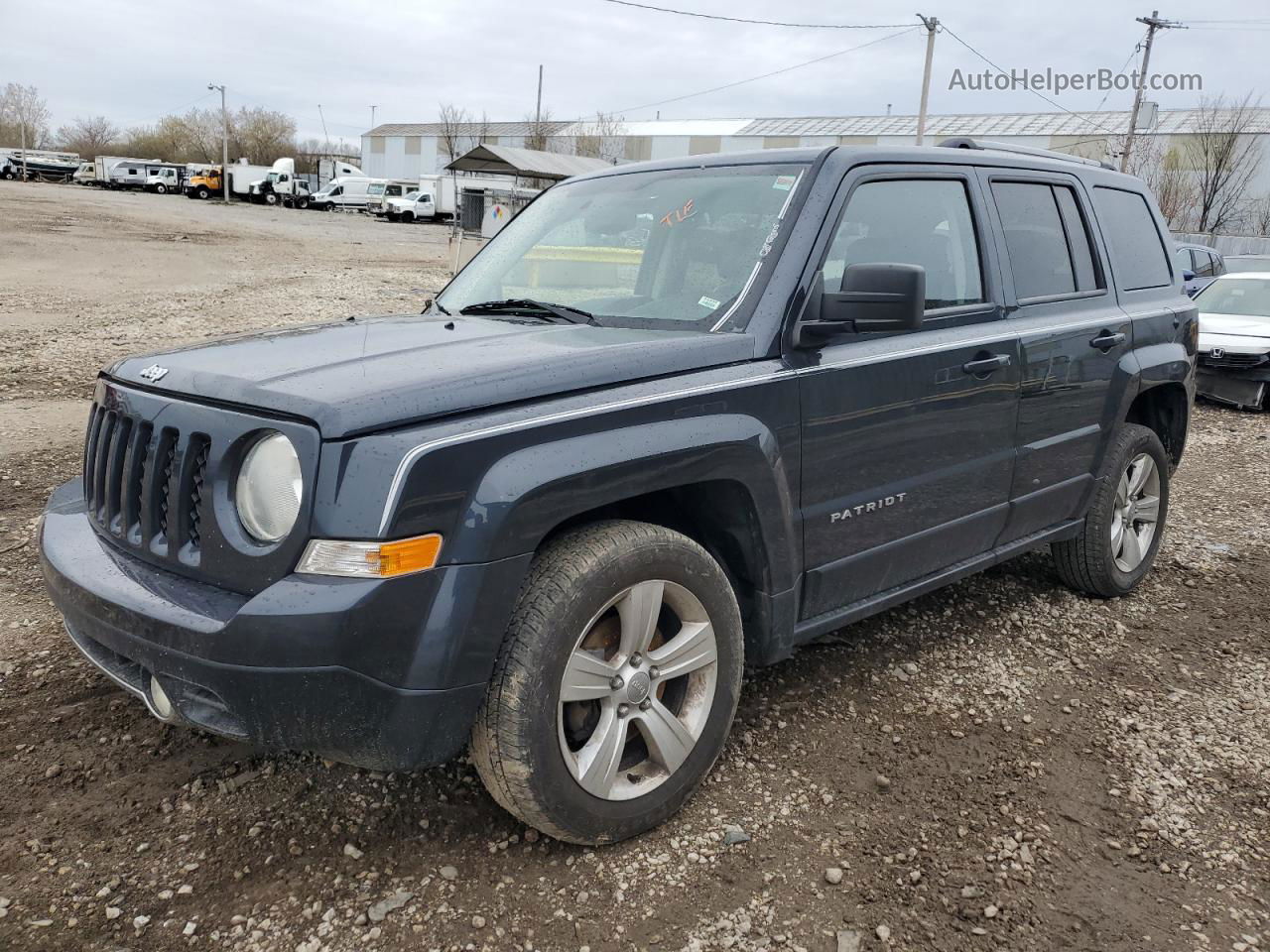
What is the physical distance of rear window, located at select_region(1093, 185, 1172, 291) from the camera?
4418 millimetres

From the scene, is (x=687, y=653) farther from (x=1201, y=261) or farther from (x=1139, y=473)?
(x=1201, y=261)

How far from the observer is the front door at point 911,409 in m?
3.03

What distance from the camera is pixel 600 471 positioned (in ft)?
7.91

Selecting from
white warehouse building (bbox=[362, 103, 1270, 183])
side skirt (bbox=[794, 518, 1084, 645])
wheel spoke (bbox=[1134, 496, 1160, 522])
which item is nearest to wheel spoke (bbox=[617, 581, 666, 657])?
side skirt (bbox=[794, 518, 1084, 645])

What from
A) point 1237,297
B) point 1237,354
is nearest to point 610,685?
point 1237,354

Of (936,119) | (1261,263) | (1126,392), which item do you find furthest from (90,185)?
(1126,392)

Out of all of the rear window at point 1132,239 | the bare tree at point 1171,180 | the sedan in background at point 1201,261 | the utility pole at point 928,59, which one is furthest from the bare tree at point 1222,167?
the rear window at point 1132,239

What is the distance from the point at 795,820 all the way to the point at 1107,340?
2528mm

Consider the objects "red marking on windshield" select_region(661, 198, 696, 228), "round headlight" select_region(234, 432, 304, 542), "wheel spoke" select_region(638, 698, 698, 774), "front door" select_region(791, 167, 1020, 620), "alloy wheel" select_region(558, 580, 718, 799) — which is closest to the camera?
"round headlight" select_region(234, 432, 304, 542)

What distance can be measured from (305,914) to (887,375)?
225 cm

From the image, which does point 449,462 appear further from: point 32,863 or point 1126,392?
point 1126,392

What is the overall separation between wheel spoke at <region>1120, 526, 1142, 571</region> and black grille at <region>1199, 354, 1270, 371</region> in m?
7.18

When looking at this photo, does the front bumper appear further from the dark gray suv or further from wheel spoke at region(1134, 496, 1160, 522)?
wheel spoke at region(1134, 496, 1160, 522)

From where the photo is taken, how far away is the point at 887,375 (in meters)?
3.15
